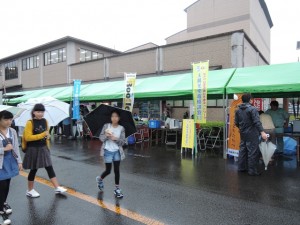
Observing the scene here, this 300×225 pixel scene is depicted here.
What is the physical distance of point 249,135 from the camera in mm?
6293

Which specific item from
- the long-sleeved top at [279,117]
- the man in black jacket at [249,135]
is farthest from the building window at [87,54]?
the man in black jacket at [249,135]

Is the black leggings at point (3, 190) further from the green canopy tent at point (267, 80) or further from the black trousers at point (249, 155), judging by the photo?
the green canopy tent at point (267, 80)

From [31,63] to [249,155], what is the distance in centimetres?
2758

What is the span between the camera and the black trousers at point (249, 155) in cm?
619

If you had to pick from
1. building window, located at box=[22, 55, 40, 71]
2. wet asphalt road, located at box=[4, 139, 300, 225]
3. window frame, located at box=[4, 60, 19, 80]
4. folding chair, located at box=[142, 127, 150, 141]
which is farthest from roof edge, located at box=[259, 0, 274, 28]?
window frame, located at box=[4, 60, 19, 80]

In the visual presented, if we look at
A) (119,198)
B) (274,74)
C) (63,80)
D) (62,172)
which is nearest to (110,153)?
(119,198)

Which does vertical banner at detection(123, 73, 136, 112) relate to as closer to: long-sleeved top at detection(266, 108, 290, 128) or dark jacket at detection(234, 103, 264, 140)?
dark jacket at detection(234, 103, 264, 140)

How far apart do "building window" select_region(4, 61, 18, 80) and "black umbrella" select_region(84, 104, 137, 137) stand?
97.9 ft

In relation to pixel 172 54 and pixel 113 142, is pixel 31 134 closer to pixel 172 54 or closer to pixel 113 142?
pixel 113 142

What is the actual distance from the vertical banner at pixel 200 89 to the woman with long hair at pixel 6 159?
5.74m

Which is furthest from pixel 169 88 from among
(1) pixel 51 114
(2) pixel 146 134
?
(1) pixel 51 114

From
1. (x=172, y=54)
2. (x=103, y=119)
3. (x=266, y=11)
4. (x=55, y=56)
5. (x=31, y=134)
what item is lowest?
(x=31, y=134)

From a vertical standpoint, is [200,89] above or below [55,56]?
below

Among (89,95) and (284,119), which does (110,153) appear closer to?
(284,119)
